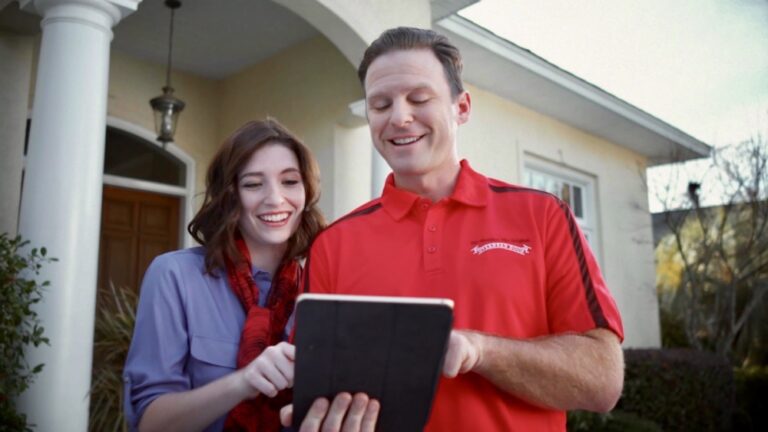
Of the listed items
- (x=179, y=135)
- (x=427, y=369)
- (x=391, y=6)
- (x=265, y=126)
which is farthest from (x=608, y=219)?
(x=427, y=369)

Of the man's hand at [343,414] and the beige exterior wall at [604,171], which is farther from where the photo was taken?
the beige exterior wall at [604,171]

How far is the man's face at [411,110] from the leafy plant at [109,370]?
289 cm

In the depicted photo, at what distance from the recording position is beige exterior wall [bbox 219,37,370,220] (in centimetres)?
559

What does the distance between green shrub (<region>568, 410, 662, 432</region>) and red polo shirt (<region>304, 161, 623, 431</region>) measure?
5017 millimetres

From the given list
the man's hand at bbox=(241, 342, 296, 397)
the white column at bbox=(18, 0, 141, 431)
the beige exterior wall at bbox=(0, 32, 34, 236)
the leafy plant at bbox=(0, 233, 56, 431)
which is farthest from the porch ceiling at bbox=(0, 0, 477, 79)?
the man's hand at bbox=(241, 342, 296, 397)

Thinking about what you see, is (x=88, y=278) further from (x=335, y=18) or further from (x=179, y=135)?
(x=179, y=135)

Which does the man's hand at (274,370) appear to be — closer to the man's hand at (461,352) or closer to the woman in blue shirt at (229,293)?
the woman in blue shirt at (229,293)

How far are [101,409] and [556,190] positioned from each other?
603 centimetres

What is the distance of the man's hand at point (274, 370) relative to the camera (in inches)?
47.6

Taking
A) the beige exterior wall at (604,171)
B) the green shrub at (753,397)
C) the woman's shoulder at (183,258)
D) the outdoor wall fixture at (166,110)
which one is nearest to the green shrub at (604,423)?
the beige exterior wall at (604,171)

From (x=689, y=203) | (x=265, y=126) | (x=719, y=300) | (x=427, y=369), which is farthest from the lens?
(x=719, y=300)

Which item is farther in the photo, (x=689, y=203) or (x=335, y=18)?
(x=689, y=203)

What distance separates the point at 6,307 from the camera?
2848 millimetres

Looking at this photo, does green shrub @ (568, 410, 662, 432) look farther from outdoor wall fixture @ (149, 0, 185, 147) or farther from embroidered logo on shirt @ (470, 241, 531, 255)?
embroidered logo on shirt @ (470, 241, 531, 255)
